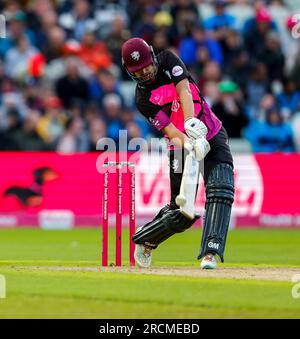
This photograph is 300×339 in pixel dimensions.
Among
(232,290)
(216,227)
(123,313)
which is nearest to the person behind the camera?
(123,313)

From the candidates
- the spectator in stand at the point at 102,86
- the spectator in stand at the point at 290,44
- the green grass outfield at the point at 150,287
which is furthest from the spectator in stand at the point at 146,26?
the green grass outfield at the point at 150,287

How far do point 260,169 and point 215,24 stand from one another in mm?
4269

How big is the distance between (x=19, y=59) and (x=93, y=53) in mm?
1440

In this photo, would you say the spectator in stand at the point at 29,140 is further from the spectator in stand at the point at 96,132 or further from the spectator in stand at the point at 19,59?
the spectator in stand at the point at 19,59

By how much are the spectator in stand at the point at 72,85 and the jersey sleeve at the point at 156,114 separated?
1008 centimetres

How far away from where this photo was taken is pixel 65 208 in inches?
731

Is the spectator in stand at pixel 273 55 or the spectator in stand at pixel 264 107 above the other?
the spectator in stand at pixel 273 55

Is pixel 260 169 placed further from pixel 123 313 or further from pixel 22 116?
pixel 123 313

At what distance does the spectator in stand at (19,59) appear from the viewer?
20.9 meters

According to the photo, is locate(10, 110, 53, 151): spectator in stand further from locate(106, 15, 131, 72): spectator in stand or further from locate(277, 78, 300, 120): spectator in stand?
locate(277, 78, 300, 120): spectator in stand

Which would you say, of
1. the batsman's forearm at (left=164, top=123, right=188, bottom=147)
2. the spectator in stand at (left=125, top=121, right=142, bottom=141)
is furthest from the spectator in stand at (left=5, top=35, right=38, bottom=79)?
the batsman's forearm at (left=164, top=123, right=188, bottom=147)

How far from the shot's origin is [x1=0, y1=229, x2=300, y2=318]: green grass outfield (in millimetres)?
8078
